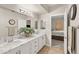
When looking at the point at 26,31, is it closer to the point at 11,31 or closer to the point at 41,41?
the point at 11,31

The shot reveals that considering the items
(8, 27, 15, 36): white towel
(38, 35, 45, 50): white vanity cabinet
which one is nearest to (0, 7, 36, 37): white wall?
(8, 27, 15, 36): white towel

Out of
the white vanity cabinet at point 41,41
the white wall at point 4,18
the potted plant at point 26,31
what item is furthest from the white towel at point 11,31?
the white vanity cabinet at point 41,41

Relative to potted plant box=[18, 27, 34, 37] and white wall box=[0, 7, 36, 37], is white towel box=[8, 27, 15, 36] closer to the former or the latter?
white wall box=[0, 7, 36, 37]

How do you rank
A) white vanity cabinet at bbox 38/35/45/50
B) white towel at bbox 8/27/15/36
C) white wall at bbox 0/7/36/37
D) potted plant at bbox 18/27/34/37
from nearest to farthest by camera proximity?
white wall at bbox 0/7/36/37 → white towel at bbox 8/27/15/36 → potted plant at bbox 18/27/34/37 → white vanity cabinet at bbox 38/35/45/50

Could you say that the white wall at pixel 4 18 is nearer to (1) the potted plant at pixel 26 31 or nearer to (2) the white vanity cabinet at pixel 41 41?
(1) the potted plant at pixel 26 31

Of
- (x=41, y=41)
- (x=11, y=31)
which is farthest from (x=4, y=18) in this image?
(x=41, y=41)

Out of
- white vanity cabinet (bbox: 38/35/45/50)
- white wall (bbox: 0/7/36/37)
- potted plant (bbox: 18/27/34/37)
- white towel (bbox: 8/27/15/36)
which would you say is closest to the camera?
white wall (bbox: 0/7/36/37)

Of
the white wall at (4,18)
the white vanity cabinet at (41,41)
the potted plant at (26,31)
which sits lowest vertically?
the white vanity cabinet at (41,41)

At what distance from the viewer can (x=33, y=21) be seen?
231 centimetres

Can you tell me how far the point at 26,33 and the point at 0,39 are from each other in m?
0.92
